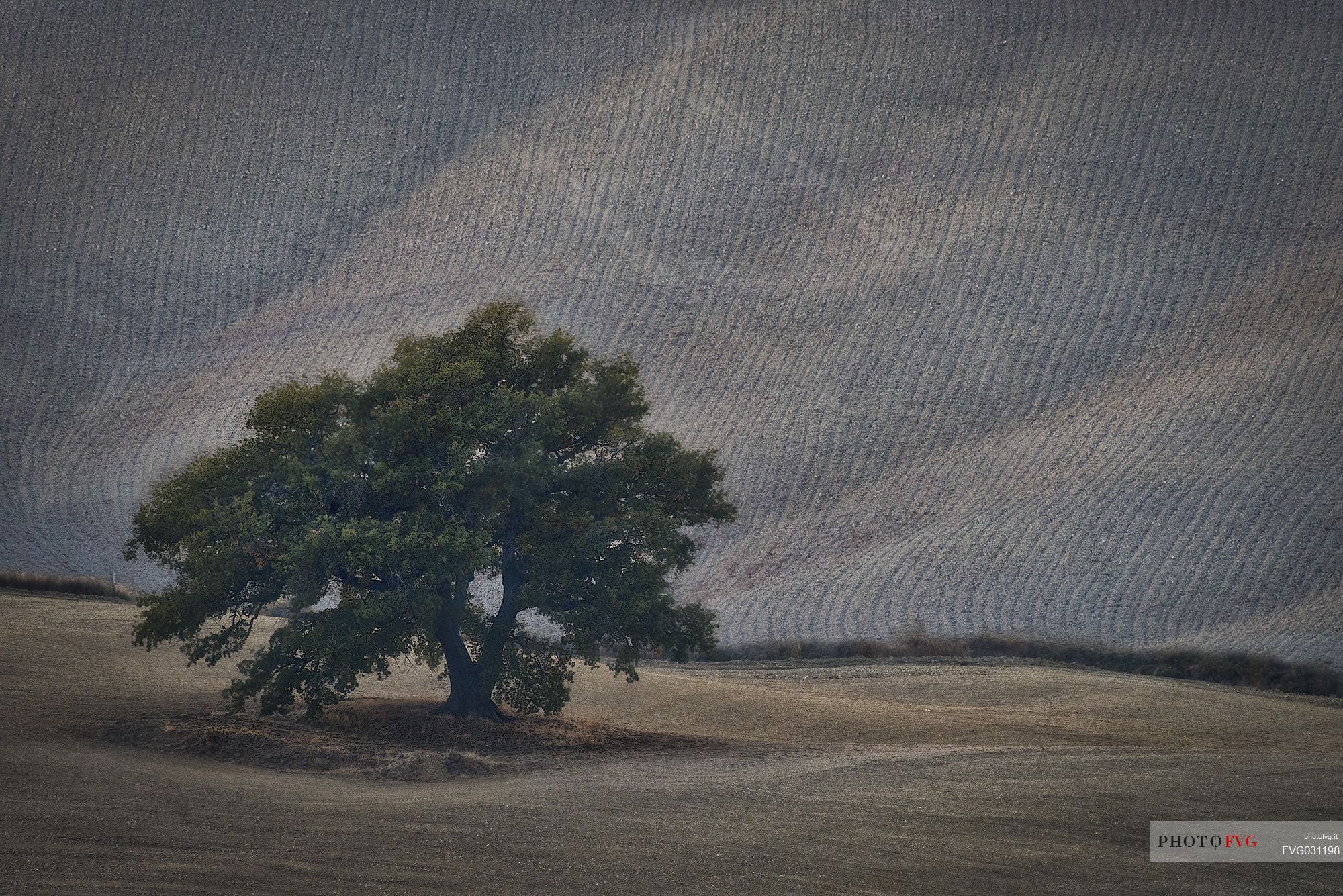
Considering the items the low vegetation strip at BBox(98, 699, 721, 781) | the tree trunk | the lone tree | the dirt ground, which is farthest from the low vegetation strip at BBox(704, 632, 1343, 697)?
the lone tree

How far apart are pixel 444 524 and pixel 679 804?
732 cm

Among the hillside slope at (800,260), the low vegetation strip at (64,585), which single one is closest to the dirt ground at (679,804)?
the low vegetation strip at (64,585)

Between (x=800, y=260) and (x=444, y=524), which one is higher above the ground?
(x=800, y=260)

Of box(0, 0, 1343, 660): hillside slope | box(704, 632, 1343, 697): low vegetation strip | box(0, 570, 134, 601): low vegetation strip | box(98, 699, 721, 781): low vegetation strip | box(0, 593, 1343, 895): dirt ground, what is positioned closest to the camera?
box(0, 593, 1343, 895): dirt ground

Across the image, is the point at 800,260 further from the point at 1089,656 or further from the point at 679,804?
the point at 679,804

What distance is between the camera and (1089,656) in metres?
40.0

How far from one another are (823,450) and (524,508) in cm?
3552

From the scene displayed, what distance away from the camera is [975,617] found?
45.5m

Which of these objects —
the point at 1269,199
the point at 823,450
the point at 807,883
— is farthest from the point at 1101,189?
the point at 807,883

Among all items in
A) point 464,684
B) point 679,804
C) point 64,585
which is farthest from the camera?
point 64,585

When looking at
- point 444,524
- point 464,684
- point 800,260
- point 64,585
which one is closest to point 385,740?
point 464,684

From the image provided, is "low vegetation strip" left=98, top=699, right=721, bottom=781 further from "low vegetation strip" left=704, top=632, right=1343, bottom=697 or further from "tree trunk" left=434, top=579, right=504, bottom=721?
"low vegetation strip" left=704, top=632, right=1343, bottom=697

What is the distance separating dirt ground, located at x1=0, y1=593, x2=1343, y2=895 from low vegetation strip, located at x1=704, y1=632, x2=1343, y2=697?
6.97 meters

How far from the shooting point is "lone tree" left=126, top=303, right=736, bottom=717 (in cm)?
2222
